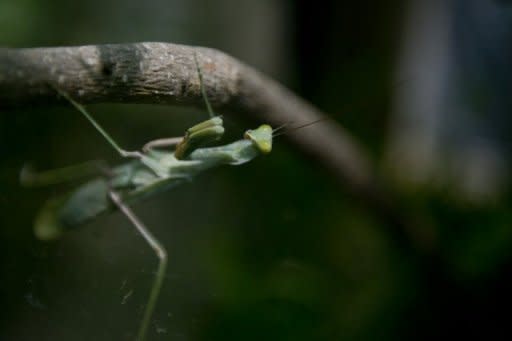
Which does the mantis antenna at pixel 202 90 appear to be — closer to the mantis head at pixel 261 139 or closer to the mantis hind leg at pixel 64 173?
the mantis head at pixel 261 139

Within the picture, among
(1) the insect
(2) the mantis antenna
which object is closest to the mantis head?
(1) the insect

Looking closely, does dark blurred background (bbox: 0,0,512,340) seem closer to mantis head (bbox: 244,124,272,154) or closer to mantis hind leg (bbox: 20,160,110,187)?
mantis hind leg (bbox: 20,160,110,187)

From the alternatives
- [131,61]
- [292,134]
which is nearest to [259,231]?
[292,134]

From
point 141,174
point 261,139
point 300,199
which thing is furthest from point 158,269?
point 300,199

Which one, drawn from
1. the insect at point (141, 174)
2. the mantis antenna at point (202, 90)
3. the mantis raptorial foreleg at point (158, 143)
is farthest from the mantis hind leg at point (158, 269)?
the mantis antenna at point (202, 90)

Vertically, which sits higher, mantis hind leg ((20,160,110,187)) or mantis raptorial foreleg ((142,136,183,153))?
mantis raptorial foreleg ((142,136,183,153))

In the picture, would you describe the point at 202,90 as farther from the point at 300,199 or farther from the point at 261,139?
the point at 300,199
